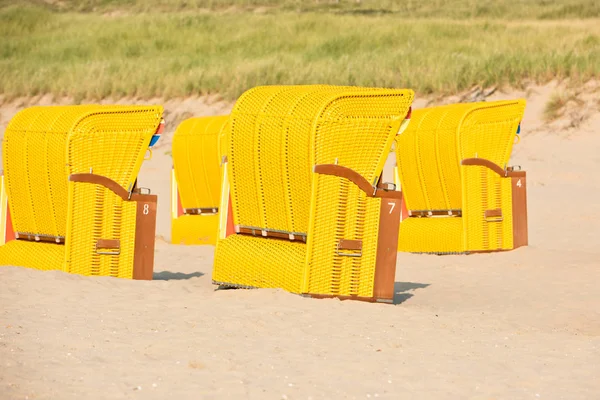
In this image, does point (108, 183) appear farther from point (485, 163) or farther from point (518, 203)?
point (518, 203)

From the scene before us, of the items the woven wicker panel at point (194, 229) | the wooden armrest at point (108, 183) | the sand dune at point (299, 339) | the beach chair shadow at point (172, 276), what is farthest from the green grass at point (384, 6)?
the wooden armrest at point (108, 183)

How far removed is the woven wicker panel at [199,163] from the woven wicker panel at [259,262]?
466cm

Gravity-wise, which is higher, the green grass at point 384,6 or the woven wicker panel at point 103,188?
the green grass at point 384,6

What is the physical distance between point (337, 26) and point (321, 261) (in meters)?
30.2

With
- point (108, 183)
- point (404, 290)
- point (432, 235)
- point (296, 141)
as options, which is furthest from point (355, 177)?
point (432, 235)

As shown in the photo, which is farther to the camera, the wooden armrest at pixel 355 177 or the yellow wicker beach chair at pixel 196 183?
the yellow wicker beach chair at pixel 196 183

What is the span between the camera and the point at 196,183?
1503cm

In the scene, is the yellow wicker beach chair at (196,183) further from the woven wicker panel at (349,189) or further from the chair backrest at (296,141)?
the woven wicker panel at (349,189)

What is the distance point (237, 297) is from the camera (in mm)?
9297

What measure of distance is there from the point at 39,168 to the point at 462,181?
4709 millimetres

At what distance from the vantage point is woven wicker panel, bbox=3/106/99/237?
10531mm

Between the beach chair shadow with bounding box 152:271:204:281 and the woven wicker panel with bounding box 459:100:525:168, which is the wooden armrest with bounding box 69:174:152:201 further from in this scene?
the woven wicker panel with bounding box 459:100:525:168

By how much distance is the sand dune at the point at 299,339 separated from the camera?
21.0 feet

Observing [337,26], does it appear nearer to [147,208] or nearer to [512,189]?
[512,189]
